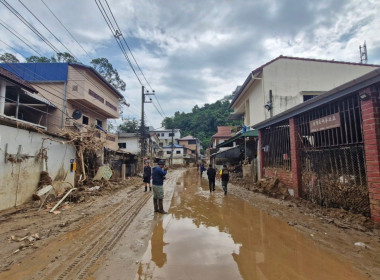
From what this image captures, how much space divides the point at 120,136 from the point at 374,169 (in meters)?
38.8

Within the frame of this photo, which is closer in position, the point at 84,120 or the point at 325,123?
the point at 325,123

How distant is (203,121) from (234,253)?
7459cm

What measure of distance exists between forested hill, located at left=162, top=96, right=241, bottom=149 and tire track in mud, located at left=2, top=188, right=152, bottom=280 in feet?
211

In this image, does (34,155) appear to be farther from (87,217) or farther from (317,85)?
(317,85)

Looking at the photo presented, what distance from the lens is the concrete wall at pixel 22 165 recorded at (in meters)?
8.23

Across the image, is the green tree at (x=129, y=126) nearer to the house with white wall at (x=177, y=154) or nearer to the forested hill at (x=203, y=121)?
the house with white wall at (x=177, y=154)

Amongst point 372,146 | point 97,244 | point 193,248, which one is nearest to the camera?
point 193,248

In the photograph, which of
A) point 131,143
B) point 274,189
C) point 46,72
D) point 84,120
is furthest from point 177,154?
point 274,189

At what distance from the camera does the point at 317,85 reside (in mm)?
Result: 16547

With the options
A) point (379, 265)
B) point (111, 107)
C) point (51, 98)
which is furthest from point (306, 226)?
point (111, 107)

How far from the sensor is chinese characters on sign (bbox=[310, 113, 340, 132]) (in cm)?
726

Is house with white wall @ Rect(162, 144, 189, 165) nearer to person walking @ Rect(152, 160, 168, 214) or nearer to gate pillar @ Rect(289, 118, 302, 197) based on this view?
gate pillar @ Rect(289, 118, 302, 197)

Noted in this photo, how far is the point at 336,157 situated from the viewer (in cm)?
742

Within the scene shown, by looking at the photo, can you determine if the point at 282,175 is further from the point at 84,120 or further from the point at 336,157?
the point at 84,120
